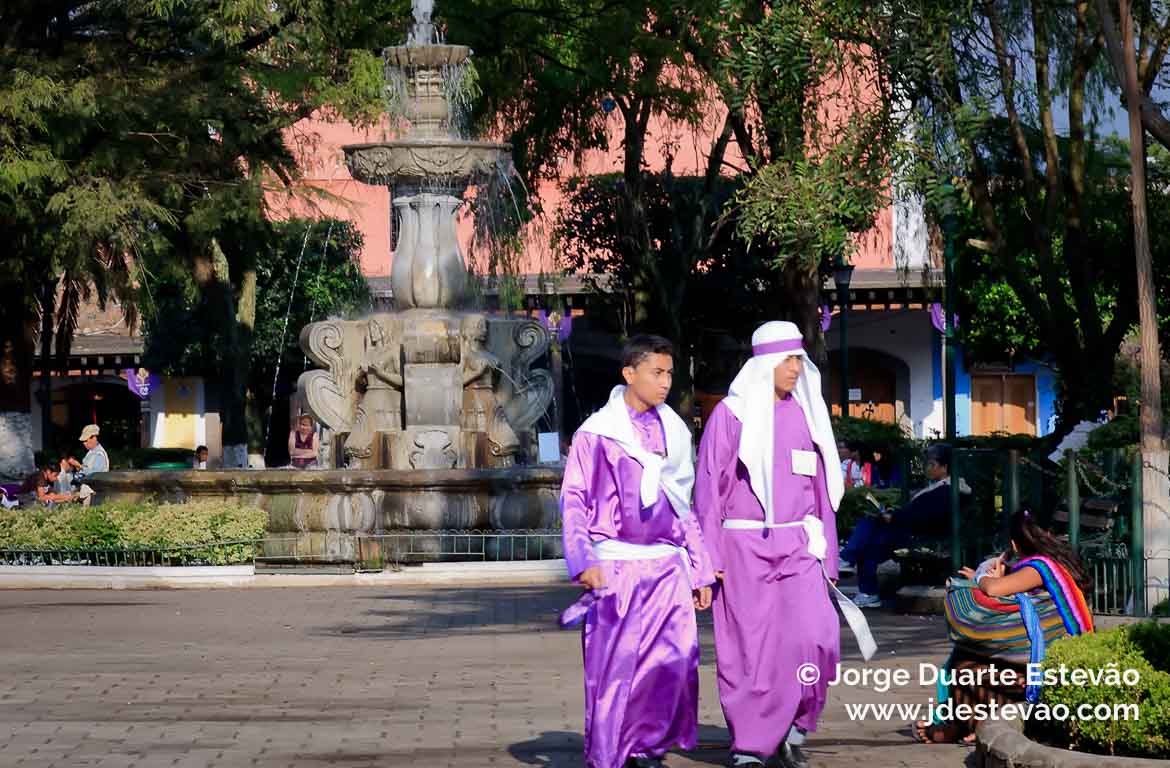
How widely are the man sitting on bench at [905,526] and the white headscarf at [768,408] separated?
6320 millimetres

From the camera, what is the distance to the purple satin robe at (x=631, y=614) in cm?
806

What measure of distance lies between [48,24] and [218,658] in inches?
734

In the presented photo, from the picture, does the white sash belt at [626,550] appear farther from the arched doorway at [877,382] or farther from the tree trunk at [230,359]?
the arched doorway at [877,382]

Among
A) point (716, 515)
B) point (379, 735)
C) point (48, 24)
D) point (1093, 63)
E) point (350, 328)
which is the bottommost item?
point (379, 735)

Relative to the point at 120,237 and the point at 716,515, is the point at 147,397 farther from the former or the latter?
the point at 716,515

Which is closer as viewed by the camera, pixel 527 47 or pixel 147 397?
pixel 527 47

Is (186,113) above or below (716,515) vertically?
above

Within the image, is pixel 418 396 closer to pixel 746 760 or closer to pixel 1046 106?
pixel 1046 106

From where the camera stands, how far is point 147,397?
5272cm

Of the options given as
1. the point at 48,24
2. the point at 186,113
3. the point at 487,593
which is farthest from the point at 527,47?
the point at 487,593

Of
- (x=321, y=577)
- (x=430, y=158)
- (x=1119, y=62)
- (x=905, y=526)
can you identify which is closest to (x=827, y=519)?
(x=905, y=526)

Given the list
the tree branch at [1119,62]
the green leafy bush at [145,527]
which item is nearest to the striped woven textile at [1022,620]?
the tree branch at [1119,62]

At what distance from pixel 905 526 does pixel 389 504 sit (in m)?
5.21

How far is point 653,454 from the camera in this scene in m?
8.34
